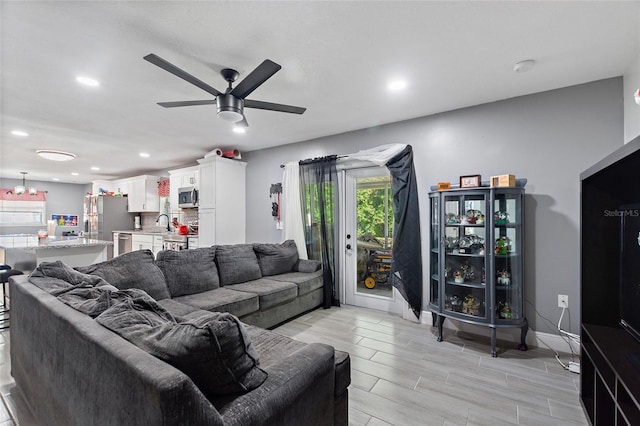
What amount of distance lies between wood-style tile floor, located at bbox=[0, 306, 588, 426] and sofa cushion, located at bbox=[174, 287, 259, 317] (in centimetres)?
57

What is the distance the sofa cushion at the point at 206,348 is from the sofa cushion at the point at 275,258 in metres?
2.78

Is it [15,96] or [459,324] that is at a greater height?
[15,96]

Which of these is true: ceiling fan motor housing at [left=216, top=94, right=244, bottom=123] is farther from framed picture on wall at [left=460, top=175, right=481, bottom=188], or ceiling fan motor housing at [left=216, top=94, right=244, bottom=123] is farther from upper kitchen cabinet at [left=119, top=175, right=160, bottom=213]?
upper kitchen cabinet at [left=119, top=175, right=160, bottom=213]

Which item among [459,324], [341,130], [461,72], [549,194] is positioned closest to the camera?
[461,72]

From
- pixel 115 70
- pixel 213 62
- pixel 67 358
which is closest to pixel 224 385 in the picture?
pixel 67 358

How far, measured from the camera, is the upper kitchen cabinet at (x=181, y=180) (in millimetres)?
5699

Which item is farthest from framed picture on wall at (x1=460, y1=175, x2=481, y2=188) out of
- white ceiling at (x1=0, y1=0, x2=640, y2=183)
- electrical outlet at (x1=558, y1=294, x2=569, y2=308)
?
electrical outlet at (x1=558, y1=294, x2=569, y2=308)

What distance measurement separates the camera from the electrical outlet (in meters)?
2.73

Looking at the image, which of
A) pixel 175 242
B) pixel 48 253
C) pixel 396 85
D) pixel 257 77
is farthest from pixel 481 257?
pixel 48 253

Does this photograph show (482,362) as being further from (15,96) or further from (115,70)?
(15,96)

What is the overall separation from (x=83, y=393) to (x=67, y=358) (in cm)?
22

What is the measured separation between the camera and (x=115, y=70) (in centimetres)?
244

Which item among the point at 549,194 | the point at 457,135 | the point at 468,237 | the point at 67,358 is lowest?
the point at 67,358

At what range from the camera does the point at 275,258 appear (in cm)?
408
